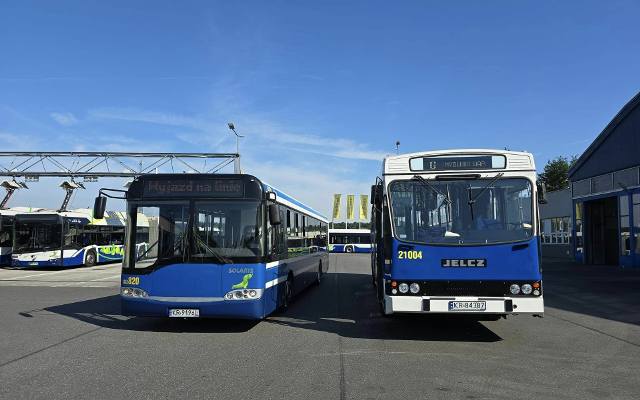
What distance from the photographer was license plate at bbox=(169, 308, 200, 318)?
8.82 metres

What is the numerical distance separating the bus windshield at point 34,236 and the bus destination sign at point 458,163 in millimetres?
23465

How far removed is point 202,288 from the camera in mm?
8836

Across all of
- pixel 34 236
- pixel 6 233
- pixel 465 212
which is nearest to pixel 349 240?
pixel 6 233

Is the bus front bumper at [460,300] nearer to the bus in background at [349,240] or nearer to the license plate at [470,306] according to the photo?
the license plate at [470,306]

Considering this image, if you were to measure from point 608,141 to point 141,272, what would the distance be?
27.2 meters

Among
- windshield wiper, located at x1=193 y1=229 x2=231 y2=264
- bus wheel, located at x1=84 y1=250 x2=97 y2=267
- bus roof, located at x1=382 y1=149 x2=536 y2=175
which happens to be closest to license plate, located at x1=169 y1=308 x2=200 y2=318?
windshield wiper, located at x1=193 y1=229 x2=231 y2=264

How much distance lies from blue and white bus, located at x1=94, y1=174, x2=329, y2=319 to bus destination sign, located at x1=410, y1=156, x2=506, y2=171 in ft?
8.60

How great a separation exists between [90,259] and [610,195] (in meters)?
28.6

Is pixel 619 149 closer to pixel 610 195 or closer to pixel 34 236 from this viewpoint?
pixel 610 195

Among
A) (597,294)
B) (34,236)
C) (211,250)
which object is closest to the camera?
(211,250)

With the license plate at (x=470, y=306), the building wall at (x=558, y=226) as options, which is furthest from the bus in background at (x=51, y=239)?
the building wall at (x=558, y=226)

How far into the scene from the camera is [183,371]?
6.47 metres

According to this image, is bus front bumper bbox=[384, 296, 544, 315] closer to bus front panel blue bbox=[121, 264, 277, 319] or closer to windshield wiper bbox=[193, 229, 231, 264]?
bus front panel blue bbox=[121, 264, 277, 319]

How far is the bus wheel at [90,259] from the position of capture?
29458 millimetres
